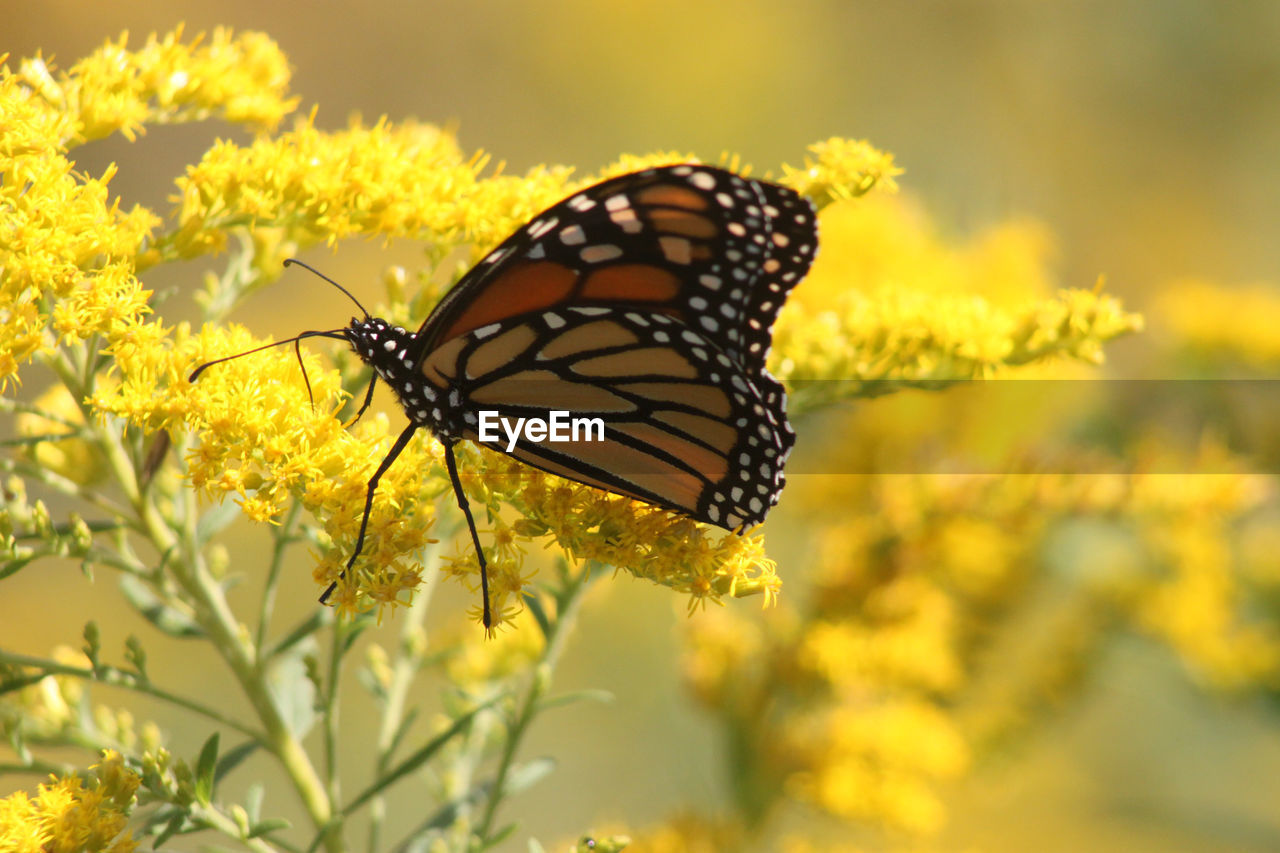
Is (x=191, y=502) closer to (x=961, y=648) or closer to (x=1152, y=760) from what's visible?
(x=961, y=648)

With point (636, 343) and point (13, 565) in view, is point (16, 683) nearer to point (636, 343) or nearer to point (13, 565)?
point (13, 565)

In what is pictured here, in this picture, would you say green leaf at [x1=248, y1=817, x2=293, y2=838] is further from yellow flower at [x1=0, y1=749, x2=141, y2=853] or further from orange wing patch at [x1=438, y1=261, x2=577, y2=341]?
orange wing patch at [x1=438, y1=261, x2=577, y2=341]

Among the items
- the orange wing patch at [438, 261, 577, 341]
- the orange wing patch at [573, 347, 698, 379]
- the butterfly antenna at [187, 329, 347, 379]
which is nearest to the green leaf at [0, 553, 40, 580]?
the butterfly antenna at [187, 329, 347, 379]

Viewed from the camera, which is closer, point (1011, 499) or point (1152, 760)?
point (1011, 499)

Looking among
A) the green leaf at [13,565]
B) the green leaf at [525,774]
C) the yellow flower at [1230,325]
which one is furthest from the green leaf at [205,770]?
the yellow flower at [1230,325]

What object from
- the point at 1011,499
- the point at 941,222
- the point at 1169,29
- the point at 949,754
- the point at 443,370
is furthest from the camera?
the point at 1169,29

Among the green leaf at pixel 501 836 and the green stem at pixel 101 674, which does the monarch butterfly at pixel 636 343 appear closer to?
the green leaf at pixel 501 836

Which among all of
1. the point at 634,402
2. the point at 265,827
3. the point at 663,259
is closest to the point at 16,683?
the point at 265,827

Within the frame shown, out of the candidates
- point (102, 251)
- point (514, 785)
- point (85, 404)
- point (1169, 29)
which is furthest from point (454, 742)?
point (1169, 29)

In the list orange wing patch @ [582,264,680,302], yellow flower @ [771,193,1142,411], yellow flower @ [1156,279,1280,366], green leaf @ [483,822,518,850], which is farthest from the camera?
yellow flower @ [1156,279,1280,366]
